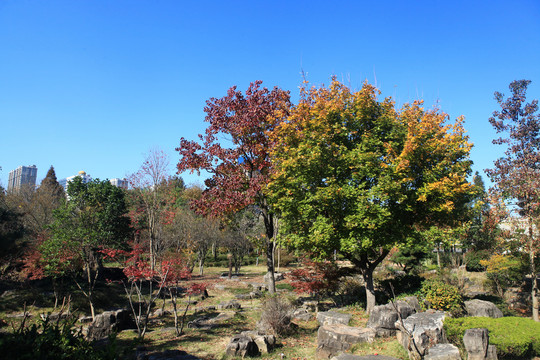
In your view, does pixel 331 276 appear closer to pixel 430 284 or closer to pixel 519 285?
pixel 430 284

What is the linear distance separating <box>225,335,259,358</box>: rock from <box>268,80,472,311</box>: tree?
4.43m

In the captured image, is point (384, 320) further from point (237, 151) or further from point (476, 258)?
point (476, 258)

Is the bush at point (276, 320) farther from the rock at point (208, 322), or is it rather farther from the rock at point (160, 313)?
the rock at point (160, 313)

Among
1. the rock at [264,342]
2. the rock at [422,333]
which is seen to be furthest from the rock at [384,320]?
the rock at [264,342]

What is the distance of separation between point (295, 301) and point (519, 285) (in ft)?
42.6

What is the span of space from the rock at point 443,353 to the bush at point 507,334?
122 centimetres

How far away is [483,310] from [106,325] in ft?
41.4

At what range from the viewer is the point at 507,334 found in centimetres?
767

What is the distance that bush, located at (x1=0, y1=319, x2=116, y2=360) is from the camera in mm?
3959

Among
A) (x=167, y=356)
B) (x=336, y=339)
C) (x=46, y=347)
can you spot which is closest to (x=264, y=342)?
(x=336, y=339)

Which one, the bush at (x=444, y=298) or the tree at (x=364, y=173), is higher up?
the tree at (x=364, y=173)

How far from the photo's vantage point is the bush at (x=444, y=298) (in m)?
11.6

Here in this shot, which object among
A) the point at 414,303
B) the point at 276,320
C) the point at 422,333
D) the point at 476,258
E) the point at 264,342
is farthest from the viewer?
the point at 476,258

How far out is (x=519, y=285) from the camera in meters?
17.8
